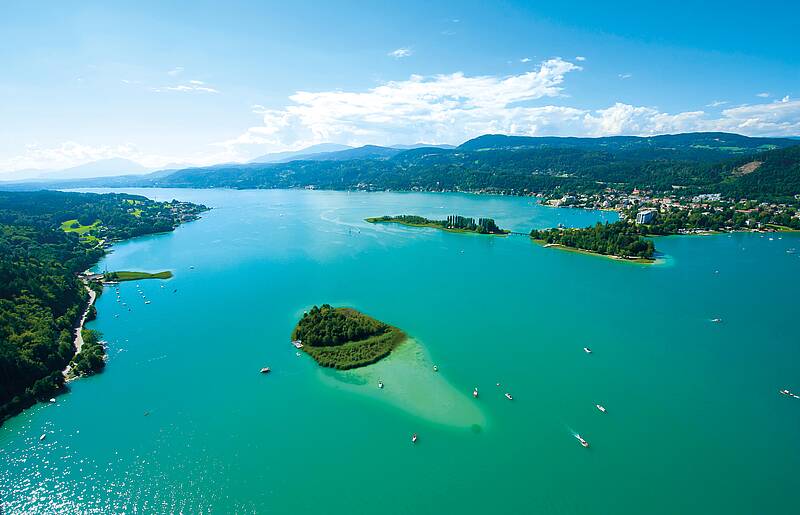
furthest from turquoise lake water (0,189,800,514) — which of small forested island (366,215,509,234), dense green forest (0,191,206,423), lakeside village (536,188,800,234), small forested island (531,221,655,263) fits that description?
lakeside village (536,188,800,234)

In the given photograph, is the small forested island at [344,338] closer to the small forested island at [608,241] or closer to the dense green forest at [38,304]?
the dense green forest at [38,304]

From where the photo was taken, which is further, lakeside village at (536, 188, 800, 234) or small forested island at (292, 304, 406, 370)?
lakeside village at (536, 188, 800, 234)

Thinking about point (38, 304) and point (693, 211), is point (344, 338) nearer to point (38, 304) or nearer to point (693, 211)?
point (38, 304)

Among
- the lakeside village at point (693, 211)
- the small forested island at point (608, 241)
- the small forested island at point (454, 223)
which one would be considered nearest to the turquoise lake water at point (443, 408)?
the small forested island at point (608, 241)

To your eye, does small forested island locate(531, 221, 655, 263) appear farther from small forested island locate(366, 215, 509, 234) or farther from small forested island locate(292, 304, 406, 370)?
small forested island locate(292, 304, 406, 370)

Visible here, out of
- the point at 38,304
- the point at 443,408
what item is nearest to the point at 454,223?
the point at 443,408

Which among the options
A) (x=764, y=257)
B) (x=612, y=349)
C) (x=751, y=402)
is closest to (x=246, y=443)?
(x=612, y=349)
